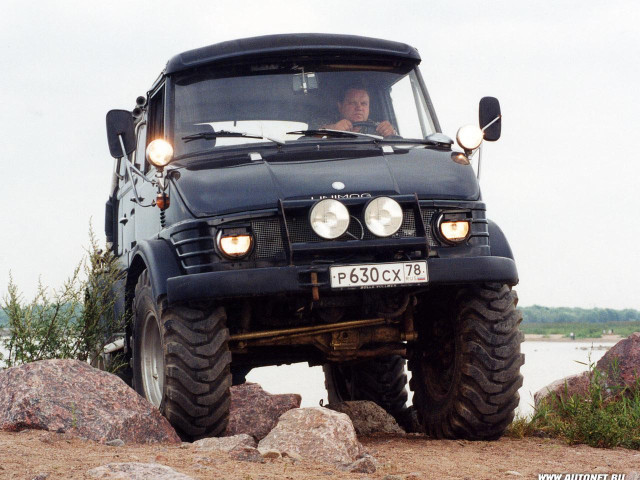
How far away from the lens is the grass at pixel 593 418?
22.7ft

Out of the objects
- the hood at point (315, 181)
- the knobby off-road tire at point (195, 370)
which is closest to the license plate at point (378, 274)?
the hood at point (315, 181)

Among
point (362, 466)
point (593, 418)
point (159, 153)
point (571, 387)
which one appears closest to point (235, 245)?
point (159, 153)

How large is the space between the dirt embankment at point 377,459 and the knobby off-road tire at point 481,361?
16cm

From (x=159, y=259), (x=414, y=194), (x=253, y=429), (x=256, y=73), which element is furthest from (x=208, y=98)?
(x=253, y=429)

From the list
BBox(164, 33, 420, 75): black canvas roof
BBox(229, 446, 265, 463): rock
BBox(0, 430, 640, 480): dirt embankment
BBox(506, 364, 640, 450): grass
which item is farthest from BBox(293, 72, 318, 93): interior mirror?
BBox(229, 446, 265, 463): rock

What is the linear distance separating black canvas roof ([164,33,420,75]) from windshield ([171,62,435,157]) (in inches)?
3.6

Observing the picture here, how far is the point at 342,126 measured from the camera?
721 centimetres

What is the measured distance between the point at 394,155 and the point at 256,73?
1244 mm

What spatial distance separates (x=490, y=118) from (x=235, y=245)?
2412mm

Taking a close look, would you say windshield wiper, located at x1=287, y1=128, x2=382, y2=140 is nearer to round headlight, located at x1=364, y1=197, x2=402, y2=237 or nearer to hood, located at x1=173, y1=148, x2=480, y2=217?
hood, located at x1=173, y1=148, x2=480, y2=217

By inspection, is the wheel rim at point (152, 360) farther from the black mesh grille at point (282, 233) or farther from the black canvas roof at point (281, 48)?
the black canvas roof at point (281, 48)

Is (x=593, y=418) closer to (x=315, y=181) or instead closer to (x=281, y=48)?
(x=315, y=181)

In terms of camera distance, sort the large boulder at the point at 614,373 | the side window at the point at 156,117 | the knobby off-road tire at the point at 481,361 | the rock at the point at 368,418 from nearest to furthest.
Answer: the knobby off-road tire at the point at 481,361 < the side window at the point at 156,117 < the rock at the point at 368,418 < the large boulder at the point at 614,373

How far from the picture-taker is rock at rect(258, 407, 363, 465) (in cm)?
546
